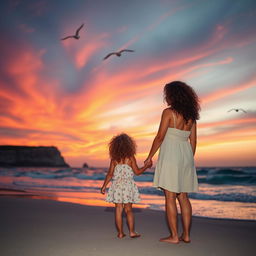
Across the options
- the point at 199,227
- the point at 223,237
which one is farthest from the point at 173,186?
the point at 199,227

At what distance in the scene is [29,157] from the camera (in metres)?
111

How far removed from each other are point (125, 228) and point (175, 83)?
2.43m

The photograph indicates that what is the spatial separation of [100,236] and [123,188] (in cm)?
73

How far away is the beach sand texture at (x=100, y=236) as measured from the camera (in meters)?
3.27

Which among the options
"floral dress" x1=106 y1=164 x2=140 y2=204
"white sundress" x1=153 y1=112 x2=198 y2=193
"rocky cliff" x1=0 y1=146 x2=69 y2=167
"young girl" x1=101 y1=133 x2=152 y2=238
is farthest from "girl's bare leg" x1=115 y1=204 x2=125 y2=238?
"rocky cliff" x1=0 y1=146 x2=69 y2=167

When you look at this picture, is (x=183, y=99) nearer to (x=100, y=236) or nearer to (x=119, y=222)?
(x=119, y=222)

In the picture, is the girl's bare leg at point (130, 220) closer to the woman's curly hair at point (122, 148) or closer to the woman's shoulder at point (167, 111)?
the woman's curly hair at point (122, 148)

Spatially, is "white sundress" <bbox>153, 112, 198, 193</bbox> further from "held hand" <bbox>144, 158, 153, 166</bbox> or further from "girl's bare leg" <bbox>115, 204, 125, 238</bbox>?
"girl's bare leg" <bbox>115, 204, 125, 238</bbox>

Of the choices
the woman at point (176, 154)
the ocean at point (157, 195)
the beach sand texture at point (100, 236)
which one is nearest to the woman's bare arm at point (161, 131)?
the woman at point (176, 154)

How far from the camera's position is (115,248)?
11.1 ft

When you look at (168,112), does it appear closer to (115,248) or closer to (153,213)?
(115,248)

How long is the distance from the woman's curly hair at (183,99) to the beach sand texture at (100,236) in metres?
1.64

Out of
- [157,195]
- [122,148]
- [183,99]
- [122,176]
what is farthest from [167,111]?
[157,195]

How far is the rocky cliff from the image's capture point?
109062mm
